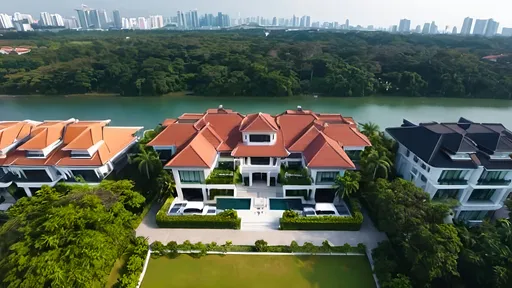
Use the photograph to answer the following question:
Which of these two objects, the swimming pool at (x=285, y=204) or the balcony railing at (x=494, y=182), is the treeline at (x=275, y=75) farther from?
the balcony railing at (x=494, y=182)

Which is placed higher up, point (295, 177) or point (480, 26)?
point (480, 26)

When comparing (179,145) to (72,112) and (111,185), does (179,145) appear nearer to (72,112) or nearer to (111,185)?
(111,185)

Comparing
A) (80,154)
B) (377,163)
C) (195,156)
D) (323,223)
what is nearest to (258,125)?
(195,156)

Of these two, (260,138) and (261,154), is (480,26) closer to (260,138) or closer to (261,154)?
(260,138)

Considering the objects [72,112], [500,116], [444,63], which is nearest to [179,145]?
[72,112]

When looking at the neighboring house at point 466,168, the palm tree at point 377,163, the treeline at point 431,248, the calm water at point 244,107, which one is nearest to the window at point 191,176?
the treeline at point 431,248

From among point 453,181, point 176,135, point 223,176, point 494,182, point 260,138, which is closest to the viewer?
point 494,182

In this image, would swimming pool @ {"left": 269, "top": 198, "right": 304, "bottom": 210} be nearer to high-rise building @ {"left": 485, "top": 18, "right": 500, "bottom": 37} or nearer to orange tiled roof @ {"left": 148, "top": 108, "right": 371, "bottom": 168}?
orange tiled roof @ {"left": 148, "top": 108, "right": 371, "bottom": 168}

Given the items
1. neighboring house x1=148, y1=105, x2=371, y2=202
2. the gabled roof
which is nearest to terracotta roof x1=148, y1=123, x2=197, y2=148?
neighboring house x1=148, y1=105, x2=371, y2=202
